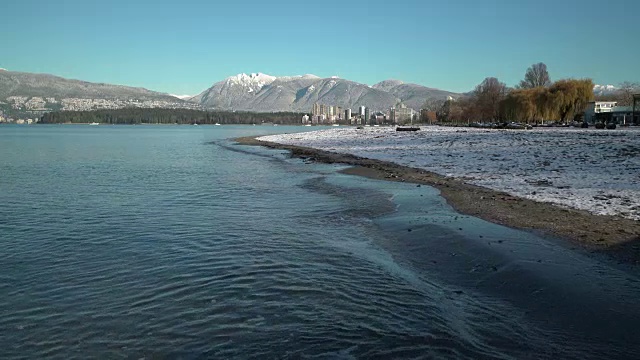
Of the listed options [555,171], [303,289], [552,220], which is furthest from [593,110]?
[303,289]

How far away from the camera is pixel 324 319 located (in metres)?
7.16

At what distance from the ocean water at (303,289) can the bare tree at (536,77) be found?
14660cm

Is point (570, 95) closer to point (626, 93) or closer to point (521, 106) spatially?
point (521, 106)

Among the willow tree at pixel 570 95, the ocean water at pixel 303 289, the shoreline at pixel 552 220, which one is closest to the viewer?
the ocean water at pixel 303 289

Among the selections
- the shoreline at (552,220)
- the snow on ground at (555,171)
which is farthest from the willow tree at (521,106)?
the shoreline at (552,220)

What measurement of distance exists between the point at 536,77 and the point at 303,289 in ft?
516

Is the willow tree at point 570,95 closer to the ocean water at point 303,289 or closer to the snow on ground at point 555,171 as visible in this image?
the snow on ground at point 555,171

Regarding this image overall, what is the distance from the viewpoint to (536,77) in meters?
144

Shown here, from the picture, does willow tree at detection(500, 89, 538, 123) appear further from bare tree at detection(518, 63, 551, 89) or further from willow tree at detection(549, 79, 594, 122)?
bare tree at detection(518, 63, 551, 89)

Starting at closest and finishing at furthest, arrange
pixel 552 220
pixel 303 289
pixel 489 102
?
pixel 303 289, pixel 552 220, pixel 489 102

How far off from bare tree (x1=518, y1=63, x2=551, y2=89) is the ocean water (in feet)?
481

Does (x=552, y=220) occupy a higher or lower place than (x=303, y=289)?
higher

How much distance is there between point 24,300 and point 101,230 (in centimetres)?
620

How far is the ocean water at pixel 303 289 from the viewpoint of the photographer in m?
6.34
